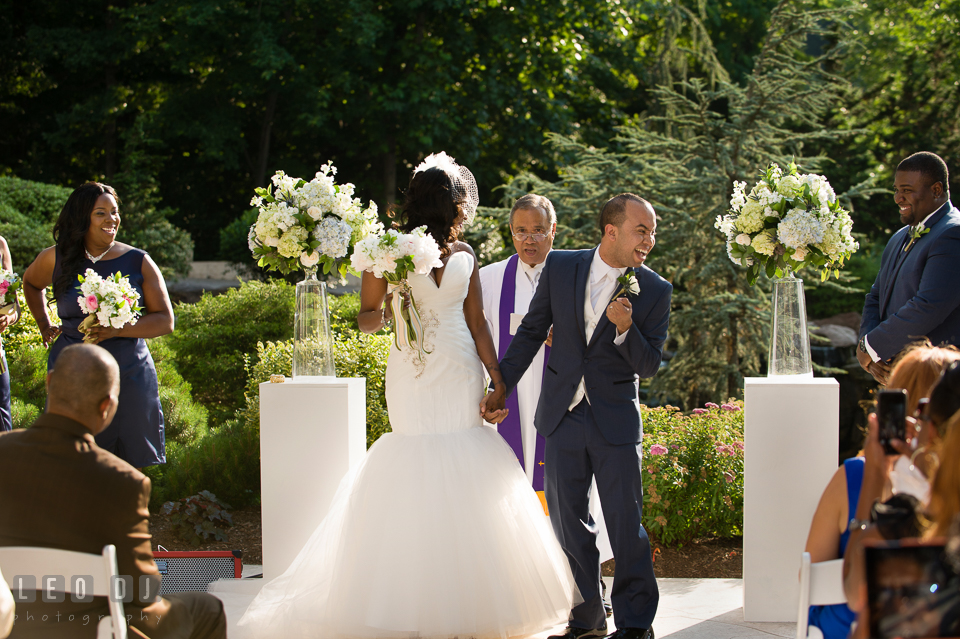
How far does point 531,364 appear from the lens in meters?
4.80

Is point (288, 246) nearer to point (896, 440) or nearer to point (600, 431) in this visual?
point (600, 431)

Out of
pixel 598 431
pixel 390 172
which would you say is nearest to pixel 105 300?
pixel 598 431

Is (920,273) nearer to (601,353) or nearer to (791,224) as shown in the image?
(791,224)

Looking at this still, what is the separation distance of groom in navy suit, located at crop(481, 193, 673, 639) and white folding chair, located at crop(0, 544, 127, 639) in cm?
207

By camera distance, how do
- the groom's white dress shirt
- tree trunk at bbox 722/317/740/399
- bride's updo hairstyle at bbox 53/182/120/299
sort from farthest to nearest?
tree trunk at bbox 722/317/740/399, bride's updo hairstyle at bbox 53/182/120/299, the groom's white dress shirt

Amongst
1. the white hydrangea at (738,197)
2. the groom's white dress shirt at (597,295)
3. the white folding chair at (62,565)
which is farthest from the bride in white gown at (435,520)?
the white folding chair at (62,565)

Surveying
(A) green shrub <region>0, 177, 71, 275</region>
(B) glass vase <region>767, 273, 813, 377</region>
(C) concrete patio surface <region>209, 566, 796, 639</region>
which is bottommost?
(C) concrete patio surface <region>209, 566, 796, 639</region>

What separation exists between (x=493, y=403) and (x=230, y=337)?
5.63 m

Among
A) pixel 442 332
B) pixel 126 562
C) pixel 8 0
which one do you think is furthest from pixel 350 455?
pixel 8 0

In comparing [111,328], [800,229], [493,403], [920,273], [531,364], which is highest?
[800,229]

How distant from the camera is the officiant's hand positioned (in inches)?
138

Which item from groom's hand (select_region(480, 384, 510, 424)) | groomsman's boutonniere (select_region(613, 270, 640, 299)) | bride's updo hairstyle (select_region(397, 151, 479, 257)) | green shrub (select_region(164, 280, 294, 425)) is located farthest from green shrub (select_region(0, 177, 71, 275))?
groomsman's boutonniere (select_region(613, 270, 640, 299))

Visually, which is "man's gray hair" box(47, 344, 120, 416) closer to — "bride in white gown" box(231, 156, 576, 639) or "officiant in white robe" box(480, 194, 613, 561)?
"bride in white gown" box(231, 156, 576, 639)

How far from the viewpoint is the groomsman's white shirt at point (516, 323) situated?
4.81 metres
